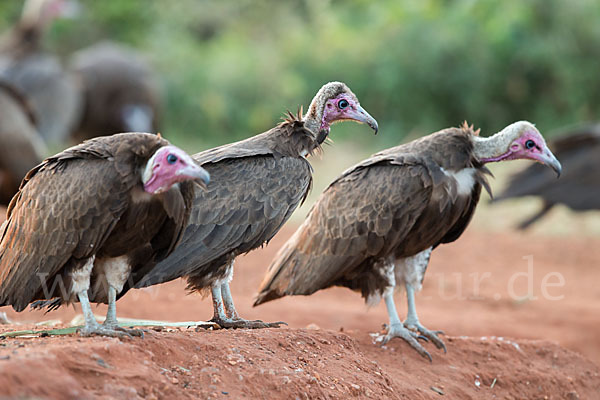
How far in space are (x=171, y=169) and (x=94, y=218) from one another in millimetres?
415

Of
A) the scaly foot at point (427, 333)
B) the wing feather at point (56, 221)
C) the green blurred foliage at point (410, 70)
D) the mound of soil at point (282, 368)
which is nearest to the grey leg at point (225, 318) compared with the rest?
the mound of soil at point (282, 368)

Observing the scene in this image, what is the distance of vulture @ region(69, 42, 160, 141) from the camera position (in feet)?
53.5

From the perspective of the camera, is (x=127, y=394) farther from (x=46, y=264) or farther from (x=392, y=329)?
(x=392, y=329)

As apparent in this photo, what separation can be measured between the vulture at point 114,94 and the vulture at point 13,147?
560cm

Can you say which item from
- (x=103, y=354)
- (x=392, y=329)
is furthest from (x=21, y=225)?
(x=392, y=329)

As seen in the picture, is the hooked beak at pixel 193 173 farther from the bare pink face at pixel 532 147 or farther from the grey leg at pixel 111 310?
the bare pink face at pixel 532 147

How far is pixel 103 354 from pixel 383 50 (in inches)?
656

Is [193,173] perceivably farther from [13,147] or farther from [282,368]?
[13,147]

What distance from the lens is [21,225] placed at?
171 inches

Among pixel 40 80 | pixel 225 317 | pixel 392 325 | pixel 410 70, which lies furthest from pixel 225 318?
pixel 410 70

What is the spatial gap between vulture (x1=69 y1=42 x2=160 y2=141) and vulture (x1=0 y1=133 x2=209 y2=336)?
11.9 meters

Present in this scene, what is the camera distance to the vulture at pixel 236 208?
16.9 ft

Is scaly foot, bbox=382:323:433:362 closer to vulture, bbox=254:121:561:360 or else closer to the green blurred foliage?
vulture, bbox=254:121:561:360

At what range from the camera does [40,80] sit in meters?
14.6
